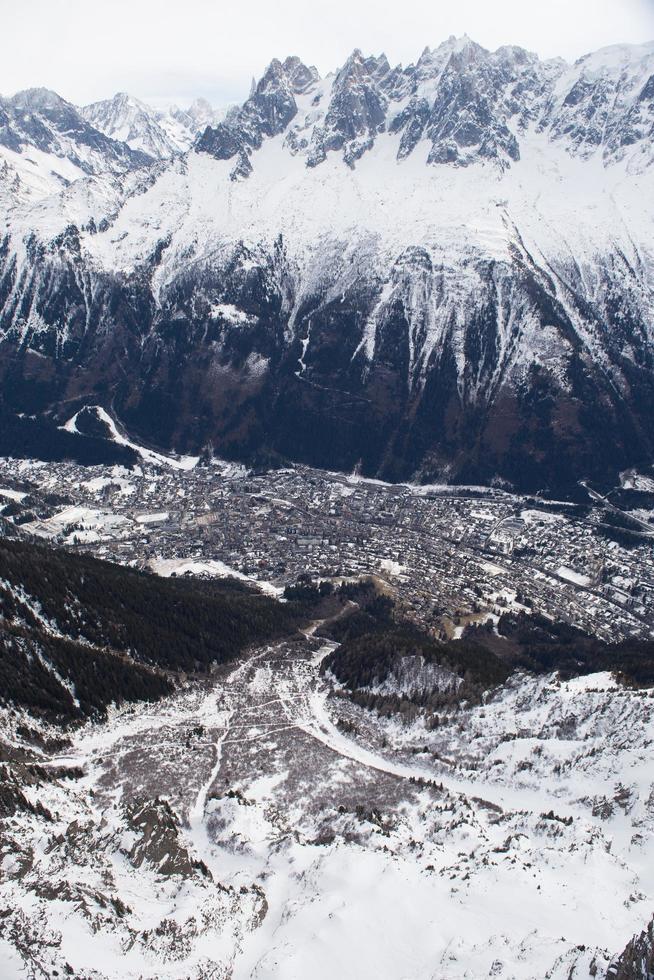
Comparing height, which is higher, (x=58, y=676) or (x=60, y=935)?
(x=60, y=935)

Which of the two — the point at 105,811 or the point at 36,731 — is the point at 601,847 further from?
the point at 36,731

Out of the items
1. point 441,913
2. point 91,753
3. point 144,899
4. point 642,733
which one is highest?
point 642,733

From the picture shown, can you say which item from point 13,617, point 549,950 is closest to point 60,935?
point 549,950

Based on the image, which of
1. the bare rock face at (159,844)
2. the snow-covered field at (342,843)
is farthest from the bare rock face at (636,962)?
the bare rock face at (159,844)

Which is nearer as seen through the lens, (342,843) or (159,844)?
→ (342,843)

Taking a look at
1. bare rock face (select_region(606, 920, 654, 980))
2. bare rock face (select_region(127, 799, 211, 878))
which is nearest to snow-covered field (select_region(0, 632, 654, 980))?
bare rock face (select_region(127, 799, 211, 878))

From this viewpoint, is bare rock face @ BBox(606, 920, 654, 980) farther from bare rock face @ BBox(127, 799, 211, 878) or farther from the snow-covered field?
bare rock face @ BBox(127, 799, 211, 878)

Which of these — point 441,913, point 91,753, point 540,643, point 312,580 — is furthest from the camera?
point 312,580

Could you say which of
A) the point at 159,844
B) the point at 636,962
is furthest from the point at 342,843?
the point at 636,962

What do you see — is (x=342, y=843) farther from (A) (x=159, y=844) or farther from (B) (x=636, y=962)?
(B) (x=636, y=962)
